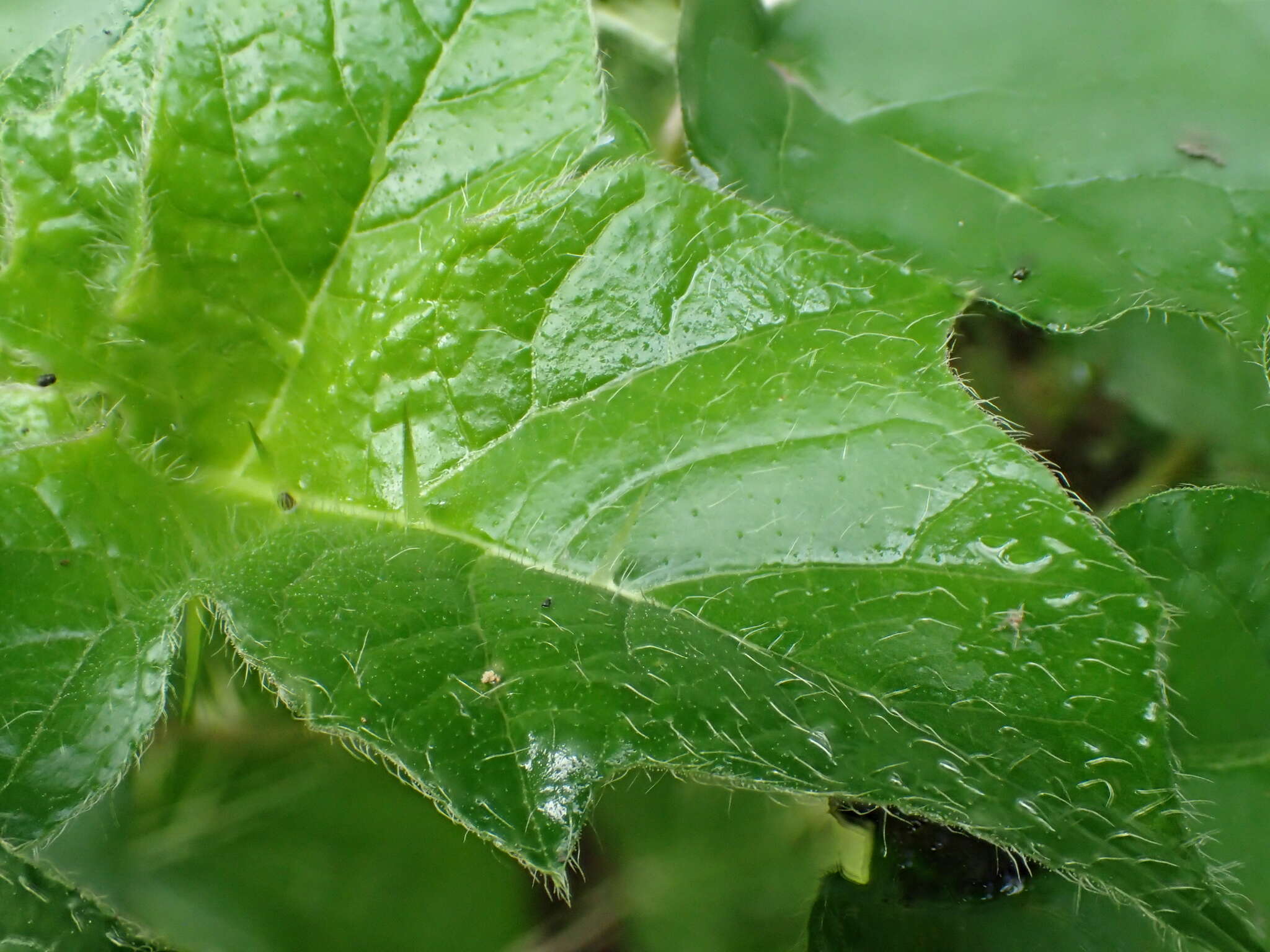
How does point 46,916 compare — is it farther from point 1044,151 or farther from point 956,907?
point 1044,151

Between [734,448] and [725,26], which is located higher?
[725,26]

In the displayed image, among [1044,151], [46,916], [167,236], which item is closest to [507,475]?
[167,236]

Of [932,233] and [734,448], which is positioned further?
[932,233]

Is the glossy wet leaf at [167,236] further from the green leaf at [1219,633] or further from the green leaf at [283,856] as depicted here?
the green leaf at [1219,633]

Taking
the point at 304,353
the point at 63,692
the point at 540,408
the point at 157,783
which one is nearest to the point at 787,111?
the point at 540,408

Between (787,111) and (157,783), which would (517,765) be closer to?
(157,783)

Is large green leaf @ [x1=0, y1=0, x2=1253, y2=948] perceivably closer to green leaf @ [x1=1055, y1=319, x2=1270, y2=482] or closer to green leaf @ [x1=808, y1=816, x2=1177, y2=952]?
green leaf @ [x1=808, y1=816, x2=1177, y2=952]
